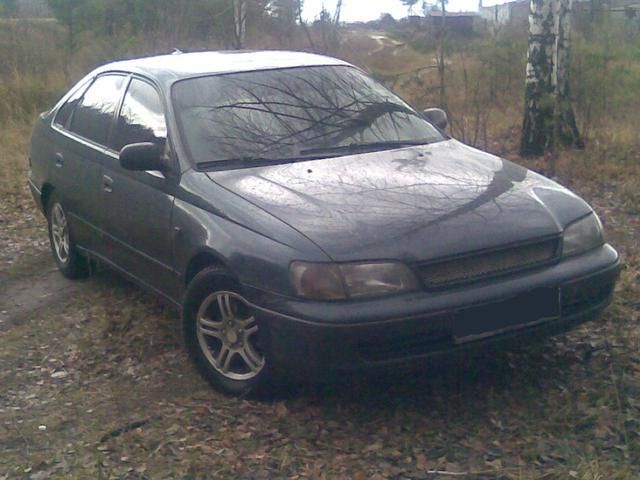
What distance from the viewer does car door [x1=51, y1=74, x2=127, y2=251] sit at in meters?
6.20

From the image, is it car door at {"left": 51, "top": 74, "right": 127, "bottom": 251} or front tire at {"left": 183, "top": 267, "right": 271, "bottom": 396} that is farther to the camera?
car door at {"left": 51, "top": 74, "right": 127, "bottom": 251}

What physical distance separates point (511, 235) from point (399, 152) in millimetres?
1180

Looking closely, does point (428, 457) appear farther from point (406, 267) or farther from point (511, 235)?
point (511, 235)

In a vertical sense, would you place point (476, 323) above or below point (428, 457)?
above

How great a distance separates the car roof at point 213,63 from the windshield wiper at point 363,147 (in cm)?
86

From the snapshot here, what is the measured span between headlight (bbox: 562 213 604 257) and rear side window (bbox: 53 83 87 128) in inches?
150

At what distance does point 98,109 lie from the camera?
6.47m

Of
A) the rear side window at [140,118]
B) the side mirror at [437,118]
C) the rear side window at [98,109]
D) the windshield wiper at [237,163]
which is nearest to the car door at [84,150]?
the rear side window at [98,109]

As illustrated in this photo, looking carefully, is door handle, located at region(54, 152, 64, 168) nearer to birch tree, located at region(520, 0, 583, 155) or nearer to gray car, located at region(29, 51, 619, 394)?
gray car, located at region(29, 51, 619, 394)

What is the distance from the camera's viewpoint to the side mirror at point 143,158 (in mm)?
5188

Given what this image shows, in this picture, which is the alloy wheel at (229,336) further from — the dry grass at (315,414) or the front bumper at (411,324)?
the front bumper at (411,324)

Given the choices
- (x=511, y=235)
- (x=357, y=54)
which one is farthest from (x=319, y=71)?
(x=357, y=54)

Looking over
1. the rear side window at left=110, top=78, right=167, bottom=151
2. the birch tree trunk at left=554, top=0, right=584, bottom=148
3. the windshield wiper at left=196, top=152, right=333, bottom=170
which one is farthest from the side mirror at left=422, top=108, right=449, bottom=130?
the birch tree trunk at left=554, top=0, right=584, bottom=148

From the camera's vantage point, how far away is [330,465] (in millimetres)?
3992
